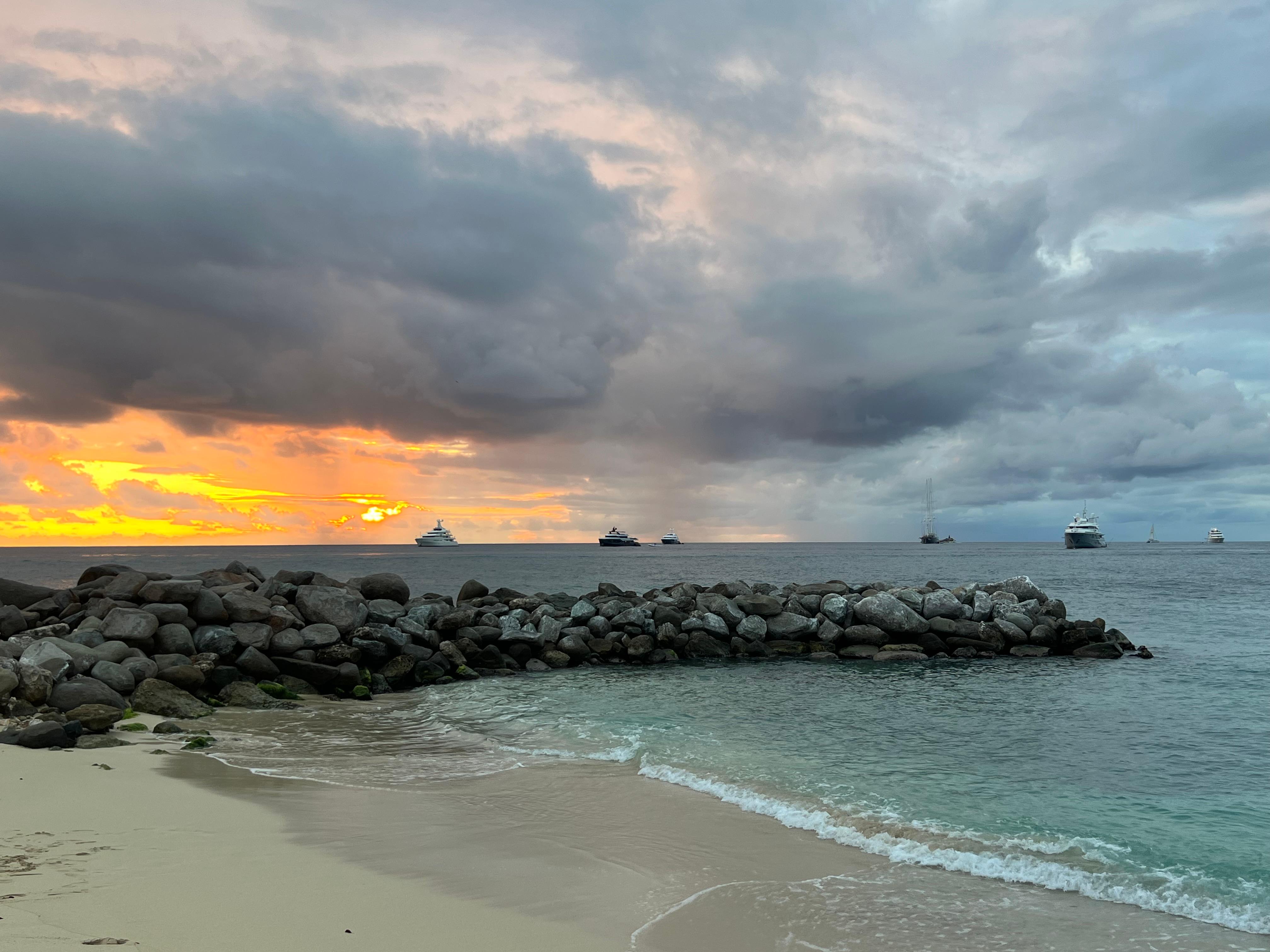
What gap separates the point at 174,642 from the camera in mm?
16719

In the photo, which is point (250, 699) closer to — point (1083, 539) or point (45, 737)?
point (45, 737)

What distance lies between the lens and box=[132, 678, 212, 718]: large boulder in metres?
13.7

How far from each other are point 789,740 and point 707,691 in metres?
5.16

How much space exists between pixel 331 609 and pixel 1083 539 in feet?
514

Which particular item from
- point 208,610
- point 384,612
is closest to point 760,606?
point 384,612

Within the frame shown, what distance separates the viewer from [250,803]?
8.44 m

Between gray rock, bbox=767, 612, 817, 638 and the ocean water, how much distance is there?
2010mm

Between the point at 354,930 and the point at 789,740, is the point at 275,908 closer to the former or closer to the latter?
the point at 354,930

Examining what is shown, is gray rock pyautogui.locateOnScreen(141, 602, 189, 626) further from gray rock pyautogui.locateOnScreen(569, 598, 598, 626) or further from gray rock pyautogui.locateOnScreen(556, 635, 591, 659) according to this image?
gray rock pyautogui.locateOnScreen(569, 598, 598, 626)

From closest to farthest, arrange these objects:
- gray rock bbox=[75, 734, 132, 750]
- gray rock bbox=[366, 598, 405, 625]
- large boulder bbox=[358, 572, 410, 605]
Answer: gray rock bbox=[75, 734, 132, 750] < gray rock bbox=[366, 598, 405, 625] < large boulder bbox=[358, 572, 410, 605]

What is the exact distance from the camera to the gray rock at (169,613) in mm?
17422

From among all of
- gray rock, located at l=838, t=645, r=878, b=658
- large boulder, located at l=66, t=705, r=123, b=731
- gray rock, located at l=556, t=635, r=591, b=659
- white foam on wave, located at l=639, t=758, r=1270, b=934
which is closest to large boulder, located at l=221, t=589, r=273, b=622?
large boulder, located at l=66, t=705, r=123, b=731

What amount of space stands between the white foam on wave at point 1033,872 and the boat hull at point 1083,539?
525 feet

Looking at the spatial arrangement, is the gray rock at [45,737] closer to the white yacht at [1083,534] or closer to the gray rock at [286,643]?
the gray rock at [286,643]
